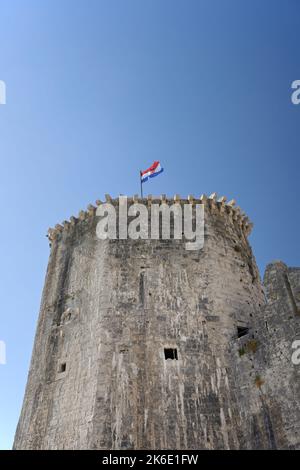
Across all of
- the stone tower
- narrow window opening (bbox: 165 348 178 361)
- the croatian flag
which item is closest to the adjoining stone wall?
the stone tower

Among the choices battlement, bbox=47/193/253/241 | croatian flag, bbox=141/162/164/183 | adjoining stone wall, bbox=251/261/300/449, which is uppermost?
croatian flag, bbox=141/162/164/183

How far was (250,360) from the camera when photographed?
14.5 metres

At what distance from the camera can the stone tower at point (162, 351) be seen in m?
13.2

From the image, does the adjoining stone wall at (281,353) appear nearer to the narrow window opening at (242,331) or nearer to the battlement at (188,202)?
the narrow window opening at (242,331)

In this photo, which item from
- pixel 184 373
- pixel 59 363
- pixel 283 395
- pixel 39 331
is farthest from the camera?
pixel 39 331

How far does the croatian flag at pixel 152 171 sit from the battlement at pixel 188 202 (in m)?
2.08

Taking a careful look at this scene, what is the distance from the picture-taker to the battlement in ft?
61.0

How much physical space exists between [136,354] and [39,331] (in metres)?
4.85

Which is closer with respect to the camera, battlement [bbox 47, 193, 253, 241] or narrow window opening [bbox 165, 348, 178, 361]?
narrow window opening [bbox 165, 348, 178, 361]

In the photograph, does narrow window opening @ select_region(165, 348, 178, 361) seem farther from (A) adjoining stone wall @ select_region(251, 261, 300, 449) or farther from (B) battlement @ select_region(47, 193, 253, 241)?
(B) battlement @ select_region(47, 193, 253, 241)

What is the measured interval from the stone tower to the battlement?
0.70 ft

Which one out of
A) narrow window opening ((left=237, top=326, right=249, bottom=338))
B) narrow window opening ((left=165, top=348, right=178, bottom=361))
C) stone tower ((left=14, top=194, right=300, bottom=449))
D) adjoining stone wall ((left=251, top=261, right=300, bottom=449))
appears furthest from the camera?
narrow window opening ((left=237, top=326, right=249, bottom=338))
